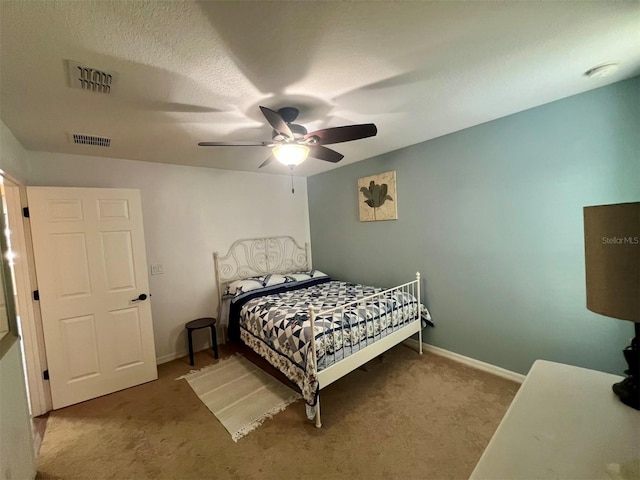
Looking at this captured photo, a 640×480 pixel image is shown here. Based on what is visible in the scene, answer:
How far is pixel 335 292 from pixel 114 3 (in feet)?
10.2

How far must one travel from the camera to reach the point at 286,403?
2.42m

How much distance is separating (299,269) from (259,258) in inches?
32.8

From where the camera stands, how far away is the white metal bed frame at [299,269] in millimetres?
2188

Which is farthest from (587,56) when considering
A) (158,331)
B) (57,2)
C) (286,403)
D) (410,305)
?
(158,331)

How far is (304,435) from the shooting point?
204cm

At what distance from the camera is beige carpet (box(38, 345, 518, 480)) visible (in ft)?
5.82

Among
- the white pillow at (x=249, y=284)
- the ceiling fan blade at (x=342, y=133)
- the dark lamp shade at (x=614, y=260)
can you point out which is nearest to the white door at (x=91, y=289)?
the white pillow at (x=249, y=284)

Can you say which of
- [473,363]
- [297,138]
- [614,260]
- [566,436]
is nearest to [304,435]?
[566,436]

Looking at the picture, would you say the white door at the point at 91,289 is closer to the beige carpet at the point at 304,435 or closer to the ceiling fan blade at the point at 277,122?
the beige carpet at the point at 304,435

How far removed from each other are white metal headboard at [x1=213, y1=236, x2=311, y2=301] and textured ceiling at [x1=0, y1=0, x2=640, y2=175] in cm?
196

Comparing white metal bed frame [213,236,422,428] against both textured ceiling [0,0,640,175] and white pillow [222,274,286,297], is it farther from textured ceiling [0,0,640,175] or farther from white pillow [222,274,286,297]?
textured ceiling [0,0,640,175]

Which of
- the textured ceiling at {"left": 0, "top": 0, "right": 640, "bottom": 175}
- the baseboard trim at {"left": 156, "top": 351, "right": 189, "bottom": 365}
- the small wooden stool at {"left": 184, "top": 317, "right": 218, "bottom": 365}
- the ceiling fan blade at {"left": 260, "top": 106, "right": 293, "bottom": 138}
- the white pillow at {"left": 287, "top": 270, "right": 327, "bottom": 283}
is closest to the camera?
the textured ceiling at {"left": 0, "top": 0, "right": 640, "bottom": 175}

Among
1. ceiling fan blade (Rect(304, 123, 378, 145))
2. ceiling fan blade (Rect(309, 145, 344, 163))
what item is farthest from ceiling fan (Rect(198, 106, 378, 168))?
ceiling fan blade (Rect(309, 145, 344, 163))

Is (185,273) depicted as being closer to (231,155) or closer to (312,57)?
(231,155)
